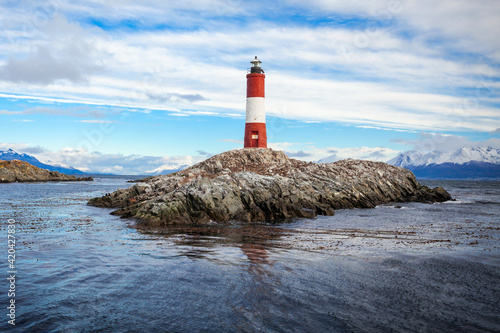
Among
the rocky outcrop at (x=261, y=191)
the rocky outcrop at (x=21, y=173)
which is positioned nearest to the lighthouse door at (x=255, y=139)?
the rocky outcrop at (x=261, y=191)

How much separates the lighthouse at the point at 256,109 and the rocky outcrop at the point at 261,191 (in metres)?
2.83

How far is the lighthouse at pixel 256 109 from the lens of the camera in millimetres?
52969

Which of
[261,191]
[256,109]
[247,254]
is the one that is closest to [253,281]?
[247,254]

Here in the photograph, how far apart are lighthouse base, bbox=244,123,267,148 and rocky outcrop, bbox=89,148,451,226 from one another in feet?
7.93

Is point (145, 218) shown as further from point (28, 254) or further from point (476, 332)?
point (476, 332)

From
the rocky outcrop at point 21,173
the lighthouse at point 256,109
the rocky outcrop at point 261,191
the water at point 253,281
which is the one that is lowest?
the water at point 253,281

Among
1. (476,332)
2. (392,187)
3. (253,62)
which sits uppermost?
(253,62)

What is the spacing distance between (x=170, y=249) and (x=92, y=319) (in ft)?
27.6

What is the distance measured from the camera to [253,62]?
53.9 metres

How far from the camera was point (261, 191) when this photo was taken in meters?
32.5

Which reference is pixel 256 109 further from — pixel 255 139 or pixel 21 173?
pixel 21 173

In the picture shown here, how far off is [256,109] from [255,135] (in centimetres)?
386

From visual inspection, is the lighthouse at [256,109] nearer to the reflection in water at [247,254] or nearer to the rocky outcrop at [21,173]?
the reflection in water at [247,254]

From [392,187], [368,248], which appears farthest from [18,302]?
[392,187]
